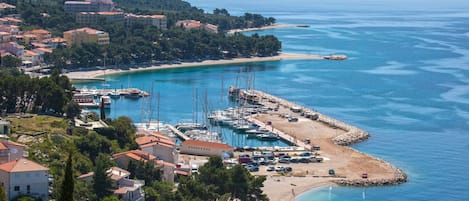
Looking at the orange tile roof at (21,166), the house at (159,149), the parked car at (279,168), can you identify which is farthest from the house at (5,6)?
the orange tile roof at (21,166)

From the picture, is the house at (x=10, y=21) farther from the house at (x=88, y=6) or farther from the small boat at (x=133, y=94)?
the small boat at (x=133, y=94)

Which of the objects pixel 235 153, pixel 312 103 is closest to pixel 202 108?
pixel 312 103

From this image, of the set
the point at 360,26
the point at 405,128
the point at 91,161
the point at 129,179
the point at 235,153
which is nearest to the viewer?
the point at 129,179

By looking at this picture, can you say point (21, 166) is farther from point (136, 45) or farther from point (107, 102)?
point (136, 45)

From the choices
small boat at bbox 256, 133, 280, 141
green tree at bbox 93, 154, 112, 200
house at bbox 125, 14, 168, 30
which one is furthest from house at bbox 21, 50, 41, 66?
green tree at bbox 93, 154, 112, 200

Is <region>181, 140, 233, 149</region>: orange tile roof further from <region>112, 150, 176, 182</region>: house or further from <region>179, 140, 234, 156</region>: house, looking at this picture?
<region>112, 150, 176, 182</region>: house

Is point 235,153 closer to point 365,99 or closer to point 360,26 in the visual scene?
point 365,99
